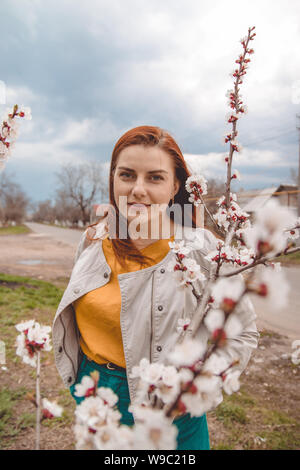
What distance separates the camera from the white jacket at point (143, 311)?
140 centimetres

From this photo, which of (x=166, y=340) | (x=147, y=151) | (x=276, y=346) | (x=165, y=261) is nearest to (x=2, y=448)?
(x=166, y=340)

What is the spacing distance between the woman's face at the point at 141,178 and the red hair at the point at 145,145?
55mm

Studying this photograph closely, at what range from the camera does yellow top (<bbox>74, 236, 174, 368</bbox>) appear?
1503 mm

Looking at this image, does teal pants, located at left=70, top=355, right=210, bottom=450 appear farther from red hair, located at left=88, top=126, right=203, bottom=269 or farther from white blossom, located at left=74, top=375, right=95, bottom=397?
white blossom, located at left=74, top=375, right=95, bottom=397

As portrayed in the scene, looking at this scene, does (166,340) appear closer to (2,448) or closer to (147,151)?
(147,151)

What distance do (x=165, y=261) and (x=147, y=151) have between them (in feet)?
1.78

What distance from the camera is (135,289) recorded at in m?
1.48

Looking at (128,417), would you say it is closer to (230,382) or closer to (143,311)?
(143,311)

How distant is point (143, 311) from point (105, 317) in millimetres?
215

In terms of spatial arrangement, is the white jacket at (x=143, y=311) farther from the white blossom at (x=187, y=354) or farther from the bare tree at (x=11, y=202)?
the bare tree at (x=11, y=202)

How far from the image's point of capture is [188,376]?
58 centimetres

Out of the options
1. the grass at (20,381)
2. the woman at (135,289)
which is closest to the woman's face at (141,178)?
the woman at (135,289)

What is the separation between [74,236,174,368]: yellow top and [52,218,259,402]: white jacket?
0.05 m

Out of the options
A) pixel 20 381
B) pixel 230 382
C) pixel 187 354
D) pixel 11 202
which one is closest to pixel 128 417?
pixel 230 382
